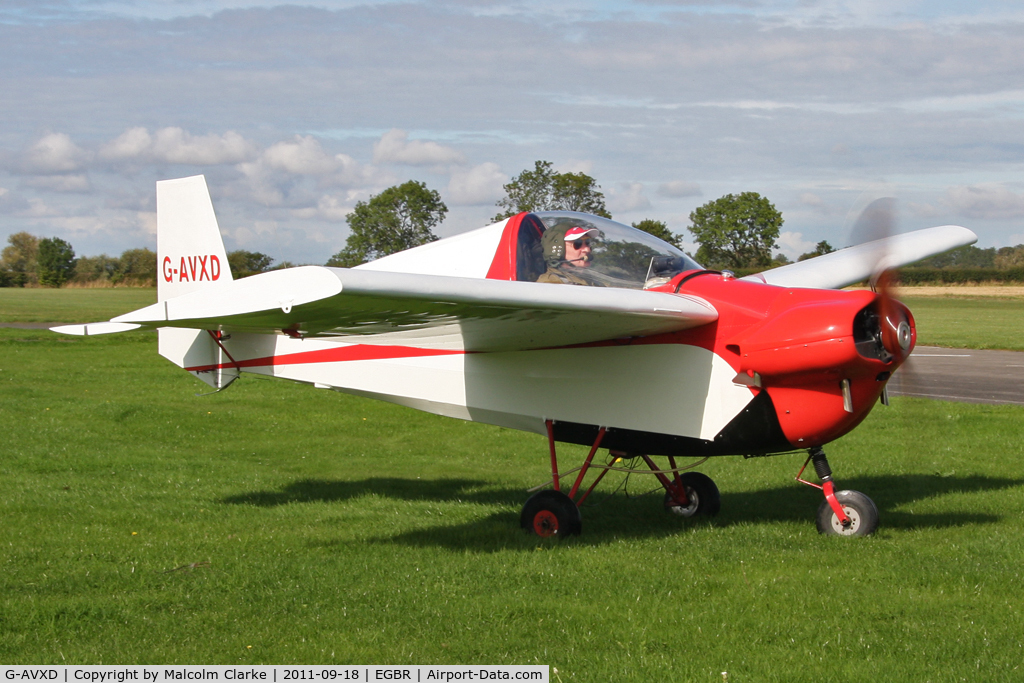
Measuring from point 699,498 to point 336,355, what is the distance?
3.69 meters

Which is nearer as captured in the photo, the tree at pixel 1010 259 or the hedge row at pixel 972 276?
the tree at pixel 1010 259

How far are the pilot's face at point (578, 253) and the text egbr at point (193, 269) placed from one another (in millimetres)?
4045

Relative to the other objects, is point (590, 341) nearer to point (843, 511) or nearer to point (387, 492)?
point (843, 511)

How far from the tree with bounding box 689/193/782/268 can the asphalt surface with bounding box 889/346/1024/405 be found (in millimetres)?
20884

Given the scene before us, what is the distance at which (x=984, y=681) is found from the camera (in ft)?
13.0

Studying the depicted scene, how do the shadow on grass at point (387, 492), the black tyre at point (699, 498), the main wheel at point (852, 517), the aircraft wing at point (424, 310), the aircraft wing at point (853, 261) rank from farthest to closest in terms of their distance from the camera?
1. the aircraft wing at point (853, 261)
2. the shadow on grass at point (387, 492)
3. the black tyre at point (699, 498)
4. the main wheel at point (852, 517)
5. the aircraft wing at point (424, 310)

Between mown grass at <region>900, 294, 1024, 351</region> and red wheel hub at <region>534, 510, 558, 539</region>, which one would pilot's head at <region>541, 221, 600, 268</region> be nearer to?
red wheel hub at <region>534, 510, 558, 539</region>

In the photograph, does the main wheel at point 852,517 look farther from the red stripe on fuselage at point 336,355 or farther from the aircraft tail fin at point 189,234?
the aircraft tail fin at point 189,234

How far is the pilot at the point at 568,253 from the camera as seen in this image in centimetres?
689

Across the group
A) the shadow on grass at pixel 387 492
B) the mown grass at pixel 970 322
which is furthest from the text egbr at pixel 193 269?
the mown grass at pixel 970 322

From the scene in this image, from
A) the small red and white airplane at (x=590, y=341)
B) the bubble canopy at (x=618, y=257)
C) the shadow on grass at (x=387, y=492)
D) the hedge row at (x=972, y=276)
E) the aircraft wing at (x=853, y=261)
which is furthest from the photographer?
the hedge row at (x=972, y=276)

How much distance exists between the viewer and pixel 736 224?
155 feet

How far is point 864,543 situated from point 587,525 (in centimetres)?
226
